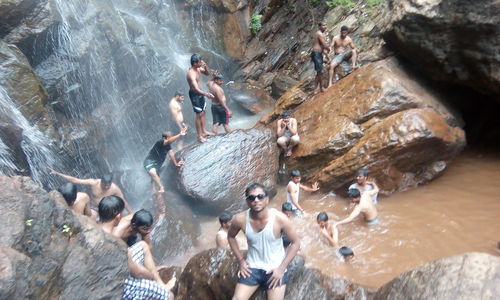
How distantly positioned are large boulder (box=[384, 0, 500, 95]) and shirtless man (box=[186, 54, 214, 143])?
4.18 m

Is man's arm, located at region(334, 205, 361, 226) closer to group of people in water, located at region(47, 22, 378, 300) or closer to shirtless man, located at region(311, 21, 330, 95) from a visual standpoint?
group of people in water, located at region(47, 22, 378, 300)

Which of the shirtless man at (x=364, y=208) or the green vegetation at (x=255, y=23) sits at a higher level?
the green vegetation at (x=255, y=23)

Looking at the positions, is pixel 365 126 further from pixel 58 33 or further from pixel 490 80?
pixel 58 33

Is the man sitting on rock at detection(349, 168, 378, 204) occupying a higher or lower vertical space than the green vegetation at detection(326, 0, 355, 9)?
lower

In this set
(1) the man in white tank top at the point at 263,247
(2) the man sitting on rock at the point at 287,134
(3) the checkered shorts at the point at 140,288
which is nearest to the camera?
(1) the man in white tank top at the point at 263,247

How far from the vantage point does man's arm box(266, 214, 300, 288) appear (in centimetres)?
354

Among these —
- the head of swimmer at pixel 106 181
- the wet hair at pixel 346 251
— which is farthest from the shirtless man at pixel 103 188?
the wet hair at pixel 346 251

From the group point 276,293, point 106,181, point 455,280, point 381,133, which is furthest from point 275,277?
point 381,133

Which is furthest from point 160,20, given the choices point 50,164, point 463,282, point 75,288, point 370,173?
point 463,282

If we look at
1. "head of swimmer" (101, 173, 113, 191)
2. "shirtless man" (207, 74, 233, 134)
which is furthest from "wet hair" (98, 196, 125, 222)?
"shirtless man" (207, 74, 233, 134)

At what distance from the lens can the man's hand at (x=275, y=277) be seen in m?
3.57

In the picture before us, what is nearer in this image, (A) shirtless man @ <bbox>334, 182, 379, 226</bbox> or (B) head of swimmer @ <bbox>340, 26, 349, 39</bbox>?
(A) shirtless man @ <bbox>334, 182, 379, 226</bbox>

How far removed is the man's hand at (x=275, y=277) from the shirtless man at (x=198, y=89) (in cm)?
528

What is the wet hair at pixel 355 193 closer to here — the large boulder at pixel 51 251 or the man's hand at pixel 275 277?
the man's hand at pixel 275 277
